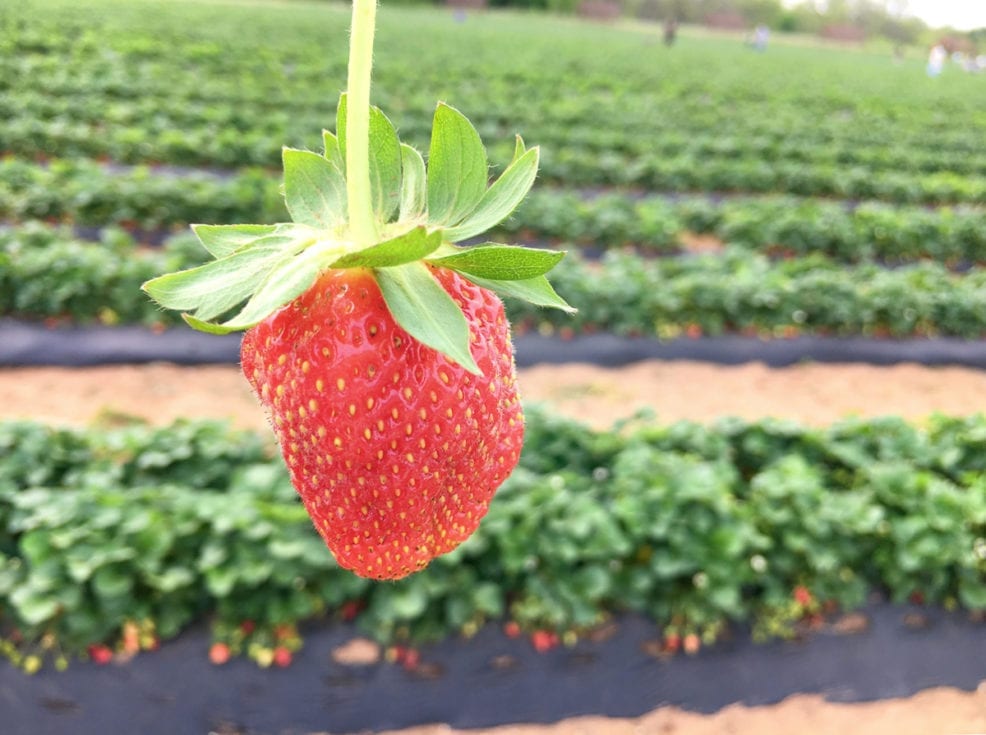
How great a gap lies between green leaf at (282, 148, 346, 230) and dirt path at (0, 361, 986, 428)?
3739mm

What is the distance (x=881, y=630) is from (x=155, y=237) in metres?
6.31

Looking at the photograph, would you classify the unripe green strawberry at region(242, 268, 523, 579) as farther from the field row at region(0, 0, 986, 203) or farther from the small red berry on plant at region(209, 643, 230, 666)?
the field row at region(0, 0, 986, 203)

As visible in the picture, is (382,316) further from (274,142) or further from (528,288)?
(274,142)

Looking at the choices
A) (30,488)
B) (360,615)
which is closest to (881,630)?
(360,615)

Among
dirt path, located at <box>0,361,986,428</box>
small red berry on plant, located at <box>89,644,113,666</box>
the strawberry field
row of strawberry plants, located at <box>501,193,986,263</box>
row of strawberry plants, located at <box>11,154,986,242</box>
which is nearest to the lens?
small red berry on plant, located at <box>89,644,113,666</box>

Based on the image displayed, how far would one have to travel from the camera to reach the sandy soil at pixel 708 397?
2865 millimetres

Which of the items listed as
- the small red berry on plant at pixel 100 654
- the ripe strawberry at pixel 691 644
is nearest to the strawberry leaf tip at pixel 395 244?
the small red berry on plant at pixel 100 654

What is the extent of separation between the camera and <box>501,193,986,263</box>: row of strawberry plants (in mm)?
6961

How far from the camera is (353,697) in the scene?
8.53 feet

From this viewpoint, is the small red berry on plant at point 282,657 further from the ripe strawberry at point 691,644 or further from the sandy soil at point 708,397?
the ripe strawberry at point 691,644

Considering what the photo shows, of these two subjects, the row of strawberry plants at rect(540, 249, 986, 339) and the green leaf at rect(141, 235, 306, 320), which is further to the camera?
the row of strawberry plants at rect(540, 249, 986, 339)

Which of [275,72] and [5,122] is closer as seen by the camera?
[5,122]

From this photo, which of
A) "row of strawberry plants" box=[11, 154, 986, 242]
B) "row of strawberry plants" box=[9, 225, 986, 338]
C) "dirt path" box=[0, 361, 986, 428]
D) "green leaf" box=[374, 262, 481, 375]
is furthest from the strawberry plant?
"row of strawberry plants" box=[11, 154, 986, 242]

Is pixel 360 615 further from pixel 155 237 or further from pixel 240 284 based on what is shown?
pixel 155 237
